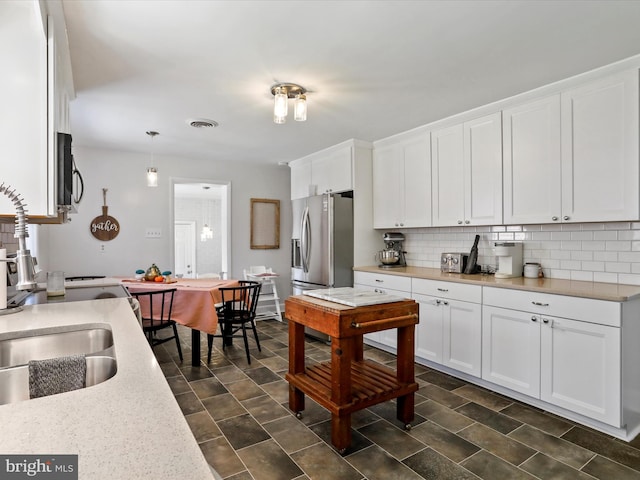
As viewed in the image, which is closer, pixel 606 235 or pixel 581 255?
pixel 606 235

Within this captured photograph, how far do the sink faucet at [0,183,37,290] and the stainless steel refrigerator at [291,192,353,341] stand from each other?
3.05 meters

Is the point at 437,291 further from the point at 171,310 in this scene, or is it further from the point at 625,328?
the point at 171,310

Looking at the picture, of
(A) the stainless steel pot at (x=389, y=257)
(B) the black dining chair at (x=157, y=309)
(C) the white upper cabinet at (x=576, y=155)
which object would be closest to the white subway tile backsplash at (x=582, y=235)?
(C) the white upper cabinet at (x=576, y=155)

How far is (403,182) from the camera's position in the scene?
401 cm

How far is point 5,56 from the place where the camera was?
139cm

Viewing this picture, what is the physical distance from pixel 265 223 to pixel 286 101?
342 centimetres

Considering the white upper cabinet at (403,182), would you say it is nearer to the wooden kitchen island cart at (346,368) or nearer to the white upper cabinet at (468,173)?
the white upper cabinet at (468,173)

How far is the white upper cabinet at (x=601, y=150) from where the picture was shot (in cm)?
235

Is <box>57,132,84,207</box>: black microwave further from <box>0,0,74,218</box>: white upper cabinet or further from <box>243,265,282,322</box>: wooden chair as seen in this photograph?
<box>243,265,282,322</box>: wooden chair

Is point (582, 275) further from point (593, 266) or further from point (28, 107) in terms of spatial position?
point (28, 107)

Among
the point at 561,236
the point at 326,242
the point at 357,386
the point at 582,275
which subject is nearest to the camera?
the point at 357,386

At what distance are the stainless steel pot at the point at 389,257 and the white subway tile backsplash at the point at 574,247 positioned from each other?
638 mm

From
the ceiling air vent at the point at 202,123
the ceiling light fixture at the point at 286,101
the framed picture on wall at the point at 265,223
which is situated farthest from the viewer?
the framed picture on wall at the point at 265,223

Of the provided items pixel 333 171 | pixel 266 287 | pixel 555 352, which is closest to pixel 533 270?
pixel 555 352
